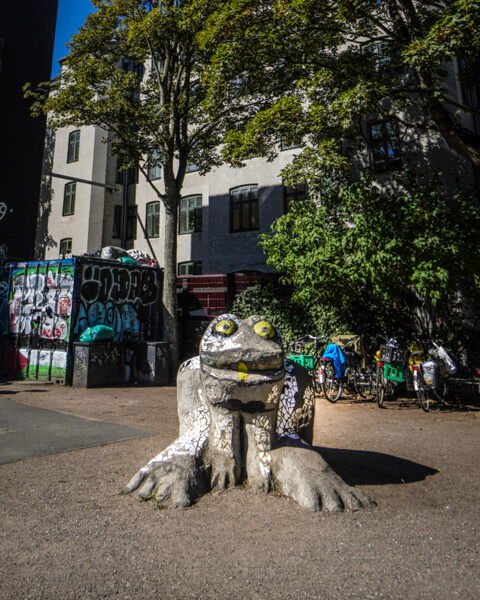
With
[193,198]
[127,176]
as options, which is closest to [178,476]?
[193,198]

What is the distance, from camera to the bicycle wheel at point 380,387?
903 cm

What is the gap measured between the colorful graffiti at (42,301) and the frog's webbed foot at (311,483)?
8.83m

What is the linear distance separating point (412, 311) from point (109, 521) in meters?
9.52

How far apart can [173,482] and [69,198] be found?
2523cm

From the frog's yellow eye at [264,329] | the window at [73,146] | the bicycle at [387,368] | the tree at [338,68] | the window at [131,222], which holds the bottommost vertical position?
the bicycle at [387,368]

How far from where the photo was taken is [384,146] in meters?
15.4

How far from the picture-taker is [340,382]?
994 centimetres

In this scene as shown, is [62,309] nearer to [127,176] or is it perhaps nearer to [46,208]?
[127,176]

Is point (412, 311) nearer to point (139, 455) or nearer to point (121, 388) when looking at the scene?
point (121, 388)

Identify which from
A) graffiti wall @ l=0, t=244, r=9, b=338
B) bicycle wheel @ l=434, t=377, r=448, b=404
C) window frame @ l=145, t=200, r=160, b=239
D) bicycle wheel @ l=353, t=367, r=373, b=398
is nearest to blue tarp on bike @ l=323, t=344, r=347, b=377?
bicycle wheel @ l=353, t=367, r=373, b=398

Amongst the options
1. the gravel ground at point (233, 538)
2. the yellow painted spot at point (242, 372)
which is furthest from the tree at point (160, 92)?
the yellow painted spot at point (242, 372)

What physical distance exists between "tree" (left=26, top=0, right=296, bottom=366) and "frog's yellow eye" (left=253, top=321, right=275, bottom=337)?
9219 millimetres

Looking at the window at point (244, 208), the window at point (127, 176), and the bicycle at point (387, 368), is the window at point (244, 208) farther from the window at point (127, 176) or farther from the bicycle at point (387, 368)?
the bicycle at point (387, 368)

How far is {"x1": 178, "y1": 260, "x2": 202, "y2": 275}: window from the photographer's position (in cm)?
2208
